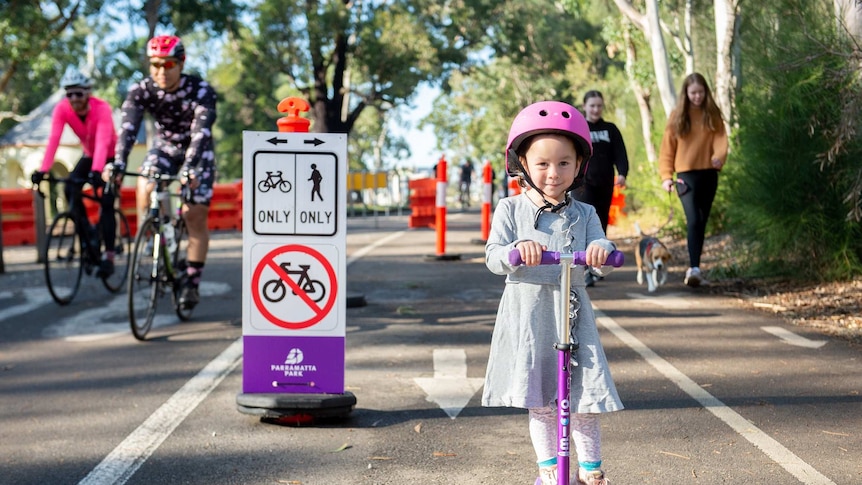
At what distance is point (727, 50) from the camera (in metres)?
15.7

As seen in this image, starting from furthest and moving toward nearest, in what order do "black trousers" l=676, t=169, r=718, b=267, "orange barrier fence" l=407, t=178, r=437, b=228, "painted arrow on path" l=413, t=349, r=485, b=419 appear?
"orange barrier fence" l=407, t=178, r=437, b=228 < "black trousers" l=676, t=169, r=718, b=267 < "painted arrow on path" l=413, t=349, r=485, b=419

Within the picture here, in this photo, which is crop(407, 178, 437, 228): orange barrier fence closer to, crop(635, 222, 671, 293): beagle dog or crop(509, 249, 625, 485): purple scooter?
crop(635, 222, 671, 293): beagle dog

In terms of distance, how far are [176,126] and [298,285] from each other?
3.47m

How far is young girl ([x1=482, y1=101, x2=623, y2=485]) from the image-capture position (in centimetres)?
397

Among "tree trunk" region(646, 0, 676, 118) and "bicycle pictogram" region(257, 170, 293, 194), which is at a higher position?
"tree trunk" region(646, 0, 676, 118)

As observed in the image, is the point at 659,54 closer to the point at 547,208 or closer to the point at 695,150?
the point at 695,150

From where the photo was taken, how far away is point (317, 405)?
5547 mm

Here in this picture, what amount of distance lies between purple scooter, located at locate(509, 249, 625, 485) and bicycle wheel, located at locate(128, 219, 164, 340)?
5045mm

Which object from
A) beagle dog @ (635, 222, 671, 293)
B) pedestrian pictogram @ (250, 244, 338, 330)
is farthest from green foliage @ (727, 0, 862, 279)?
pedestrian pictogram @ (250, 244, 338, 330)

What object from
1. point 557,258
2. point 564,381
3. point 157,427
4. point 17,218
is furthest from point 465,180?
point 557,258

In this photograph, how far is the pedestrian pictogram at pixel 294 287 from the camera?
5.66m

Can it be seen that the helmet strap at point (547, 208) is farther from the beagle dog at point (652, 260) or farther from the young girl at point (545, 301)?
the beagle dog at point (652, 260)

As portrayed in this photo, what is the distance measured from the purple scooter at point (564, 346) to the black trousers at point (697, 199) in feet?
24.2

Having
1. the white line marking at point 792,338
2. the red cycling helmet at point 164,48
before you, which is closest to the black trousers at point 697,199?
the white line marking at point 792,338
